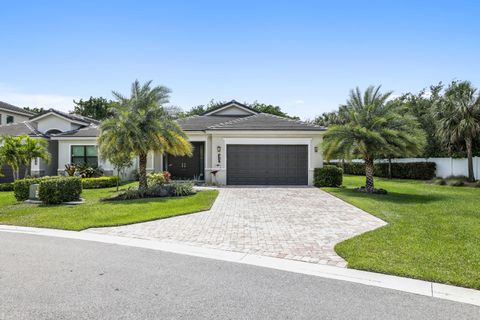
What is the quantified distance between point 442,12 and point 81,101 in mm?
52180

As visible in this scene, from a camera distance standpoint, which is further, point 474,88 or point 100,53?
point 474,88

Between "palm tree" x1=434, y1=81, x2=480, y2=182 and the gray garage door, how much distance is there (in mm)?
11902

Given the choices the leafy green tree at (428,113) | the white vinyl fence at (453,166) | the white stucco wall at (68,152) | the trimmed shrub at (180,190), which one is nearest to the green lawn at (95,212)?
the trimmed shrub at (180,190)

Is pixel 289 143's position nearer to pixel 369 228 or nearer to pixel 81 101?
pixel 369 228

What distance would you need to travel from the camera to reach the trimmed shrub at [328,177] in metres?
20.0

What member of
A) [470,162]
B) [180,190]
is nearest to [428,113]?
[470,162]

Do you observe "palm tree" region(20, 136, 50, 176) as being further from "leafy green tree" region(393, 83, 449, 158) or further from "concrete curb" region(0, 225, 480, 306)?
"leafy green tree" region(393, 83, 449, 158)

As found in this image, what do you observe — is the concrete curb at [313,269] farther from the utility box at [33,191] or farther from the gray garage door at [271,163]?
the gray garage door at [271,163]

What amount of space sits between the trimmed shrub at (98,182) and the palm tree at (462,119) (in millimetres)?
24265

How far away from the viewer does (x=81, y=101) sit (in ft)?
171

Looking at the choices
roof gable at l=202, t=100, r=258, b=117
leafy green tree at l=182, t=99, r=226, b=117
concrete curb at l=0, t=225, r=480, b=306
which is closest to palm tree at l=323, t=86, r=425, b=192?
concrete curb at l=0, t=225, r=480, b=306

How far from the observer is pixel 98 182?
20.5m

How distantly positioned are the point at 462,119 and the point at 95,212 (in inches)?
977

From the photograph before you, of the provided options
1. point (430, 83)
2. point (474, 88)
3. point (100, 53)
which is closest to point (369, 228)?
point (100, 53)
